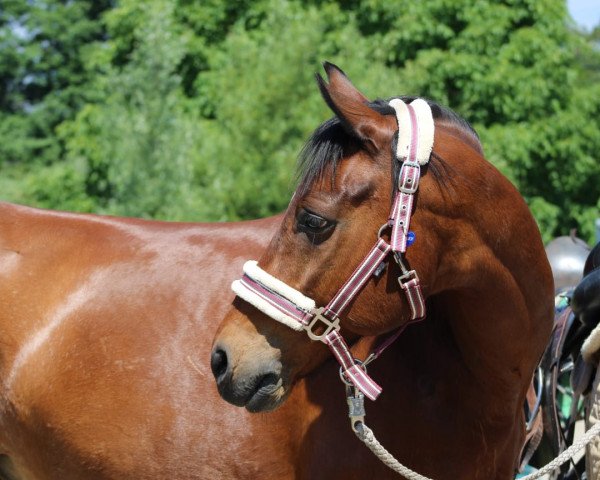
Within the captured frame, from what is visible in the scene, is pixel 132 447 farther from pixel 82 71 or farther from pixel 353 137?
pixel 82 71

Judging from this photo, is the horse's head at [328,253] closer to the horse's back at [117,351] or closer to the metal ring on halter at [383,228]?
the metal ring on halter at [383,228]

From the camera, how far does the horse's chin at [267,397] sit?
208cm

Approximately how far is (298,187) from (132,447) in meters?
1.11

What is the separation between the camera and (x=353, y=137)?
6.84 feet

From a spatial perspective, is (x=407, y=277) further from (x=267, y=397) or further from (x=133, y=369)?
(x=133, y=369)

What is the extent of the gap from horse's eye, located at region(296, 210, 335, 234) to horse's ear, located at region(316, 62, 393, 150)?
238 millimetres

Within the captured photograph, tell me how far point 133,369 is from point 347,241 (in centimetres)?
104

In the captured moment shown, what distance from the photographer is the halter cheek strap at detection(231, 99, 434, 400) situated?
2.01 meters

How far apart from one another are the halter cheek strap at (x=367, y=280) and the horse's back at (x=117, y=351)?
623mm

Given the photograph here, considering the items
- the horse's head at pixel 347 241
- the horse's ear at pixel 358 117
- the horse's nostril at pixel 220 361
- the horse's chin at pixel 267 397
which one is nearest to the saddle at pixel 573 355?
the horse's head at pixel 347 241

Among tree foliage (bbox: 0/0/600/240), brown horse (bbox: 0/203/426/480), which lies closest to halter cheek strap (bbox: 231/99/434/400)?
brown horse (bbox: 0/203/426/480)

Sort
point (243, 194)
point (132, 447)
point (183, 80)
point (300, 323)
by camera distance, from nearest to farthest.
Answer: point (300, 323)
point (132, 447)
point (243, 194)
point (183, 80)

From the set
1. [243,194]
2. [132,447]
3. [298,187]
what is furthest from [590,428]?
[243,194]

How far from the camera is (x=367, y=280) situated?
6.64 feet
